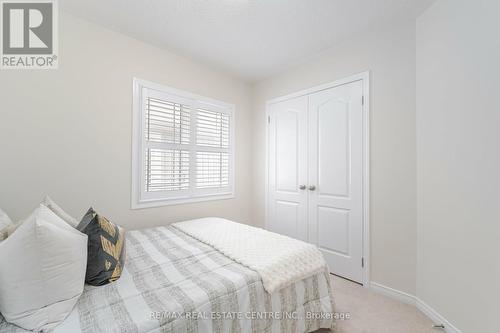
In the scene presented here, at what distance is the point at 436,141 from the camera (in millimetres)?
1703

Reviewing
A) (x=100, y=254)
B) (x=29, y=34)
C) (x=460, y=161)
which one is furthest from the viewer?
(x=29, y=34)

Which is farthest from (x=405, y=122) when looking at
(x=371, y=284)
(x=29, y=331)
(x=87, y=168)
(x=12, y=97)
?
(x=12, y=97)

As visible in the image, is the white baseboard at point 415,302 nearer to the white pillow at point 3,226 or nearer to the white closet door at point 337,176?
the white closet door at point 337,176

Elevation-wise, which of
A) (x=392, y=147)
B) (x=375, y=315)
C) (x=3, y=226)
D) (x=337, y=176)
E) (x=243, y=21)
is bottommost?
(x=375, y=315)

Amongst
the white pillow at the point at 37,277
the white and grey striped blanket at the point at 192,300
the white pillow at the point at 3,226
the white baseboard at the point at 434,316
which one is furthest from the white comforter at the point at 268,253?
the white pillow at the point at 3,226

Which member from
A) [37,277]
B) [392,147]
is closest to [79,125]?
[37,277]

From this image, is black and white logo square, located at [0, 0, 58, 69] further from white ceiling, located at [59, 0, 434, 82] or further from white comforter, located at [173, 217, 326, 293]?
white comforter, located at [173, 217, 326, 293]

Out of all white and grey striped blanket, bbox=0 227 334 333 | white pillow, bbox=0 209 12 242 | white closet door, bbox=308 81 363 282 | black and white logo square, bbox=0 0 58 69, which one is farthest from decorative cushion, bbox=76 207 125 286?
white closet door, bbox=308 81 363 282

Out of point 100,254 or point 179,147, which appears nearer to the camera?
point 100,254

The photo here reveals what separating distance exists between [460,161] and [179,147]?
2.69 metres

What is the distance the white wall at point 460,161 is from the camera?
130 cm

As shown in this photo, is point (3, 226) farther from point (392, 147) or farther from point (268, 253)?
point (392, 147)

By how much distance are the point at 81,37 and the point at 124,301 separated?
2365 mm

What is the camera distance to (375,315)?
5.72 feet
